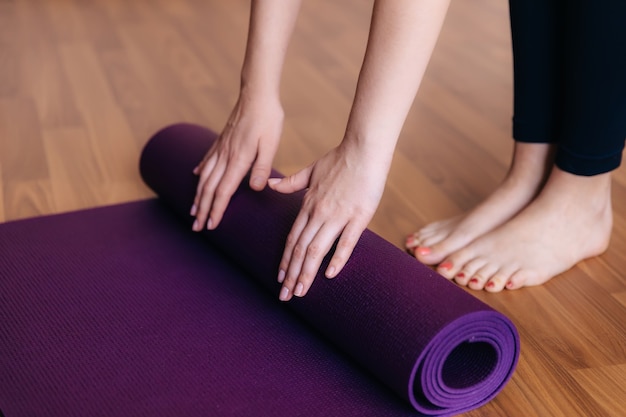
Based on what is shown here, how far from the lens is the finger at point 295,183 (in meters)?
1.40

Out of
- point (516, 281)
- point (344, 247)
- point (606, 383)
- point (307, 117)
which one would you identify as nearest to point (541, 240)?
point (516, 281)

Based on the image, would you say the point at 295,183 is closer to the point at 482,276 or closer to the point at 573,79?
the point at 482,276

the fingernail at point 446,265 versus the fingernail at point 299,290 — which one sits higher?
the fingernail at point 299,290

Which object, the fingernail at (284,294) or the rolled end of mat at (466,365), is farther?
the fingernail at (284,294)

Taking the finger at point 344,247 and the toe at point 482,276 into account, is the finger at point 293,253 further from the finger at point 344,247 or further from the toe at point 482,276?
the toe at point 482,276

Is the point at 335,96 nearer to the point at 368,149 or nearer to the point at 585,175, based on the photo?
the point at 585,175

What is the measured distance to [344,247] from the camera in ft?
4.37

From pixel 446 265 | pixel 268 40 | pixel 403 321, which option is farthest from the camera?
pixel 446 265

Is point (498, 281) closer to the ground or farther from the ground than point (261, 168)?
closer to the ground

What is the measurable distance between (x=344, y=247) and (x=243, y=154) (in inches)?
14.1

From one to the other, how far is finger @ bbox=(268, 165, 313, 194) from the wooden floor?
17.7 inches

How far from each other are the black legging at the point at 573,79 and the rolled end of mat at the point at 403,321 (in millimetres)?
506

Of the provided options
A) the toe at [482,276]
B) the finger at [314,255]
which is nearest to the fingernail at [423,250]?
the toe at [482,276]

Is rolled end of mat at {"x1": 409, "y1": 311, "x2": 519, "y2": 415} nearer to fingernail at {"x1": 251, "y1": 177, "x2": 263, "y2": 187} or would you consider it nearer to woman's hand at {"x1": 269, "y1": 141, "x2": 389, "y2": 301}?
woman's hand at {"x1": 269, "y1": 141, "x2": 389, "y2": 301}
